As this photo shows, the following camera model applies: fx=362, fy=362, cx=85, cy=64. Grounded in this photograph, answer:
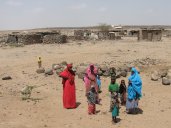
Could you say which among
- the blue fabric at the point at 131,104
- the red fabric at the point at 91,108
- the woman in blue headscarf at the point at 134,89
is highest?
the woman in blue headscarf at the point at 134,89

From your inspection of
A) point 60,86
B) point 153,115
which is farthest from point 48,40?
point 153,115

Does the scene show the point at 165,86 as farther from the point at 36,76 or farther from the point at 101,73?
the point at 36,76

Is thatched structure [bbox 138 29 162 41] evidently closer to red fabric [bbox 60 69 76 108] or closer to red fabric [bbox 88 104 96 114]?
red fabric [bbox 60 69 76 108]

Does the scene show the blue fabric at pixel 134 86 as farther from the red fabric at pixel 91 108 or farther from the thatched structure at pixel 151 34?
the thatched structure at pixel 151 34

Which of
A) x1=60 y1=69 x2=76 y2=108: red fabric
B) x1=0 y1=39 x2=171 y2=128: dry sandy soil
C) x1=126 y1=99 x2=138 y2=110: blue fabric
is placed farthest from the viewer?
x1=60 y1=69 x2=76 y2=108: red fabric

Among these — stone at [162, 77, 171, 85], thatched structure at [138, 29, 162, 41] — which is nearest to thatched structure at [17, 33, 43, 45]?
thatched structure at [138, 29, 162, 41]

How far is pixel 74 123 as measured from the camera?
947cm

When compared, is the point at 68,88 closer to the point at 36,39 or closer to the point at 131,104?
the point at 131,104

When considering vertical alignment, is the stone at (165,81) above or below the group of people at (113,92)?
below

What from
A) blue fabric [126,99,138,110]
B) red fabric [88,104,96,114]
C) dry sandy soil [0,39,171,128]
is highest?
blue fabric [126,99,138,110]

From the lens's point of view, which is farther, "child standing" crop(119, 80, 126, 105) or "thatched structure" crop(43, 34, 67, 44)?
"thatched structure" crop(43, 34, 67, 44)

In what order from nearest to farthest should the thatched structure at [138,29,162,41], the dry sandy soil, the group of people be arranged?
the group of people
the dry sandy soil
the thatched structure at [138,29,162,41]

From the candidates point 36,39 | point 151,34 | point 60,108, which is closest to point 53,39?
point 36,39

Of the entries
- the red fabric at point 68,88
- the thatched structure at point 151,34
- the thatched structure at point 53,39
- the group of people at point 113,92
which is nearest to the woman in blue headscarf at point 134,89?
the group of people at point 113,92
